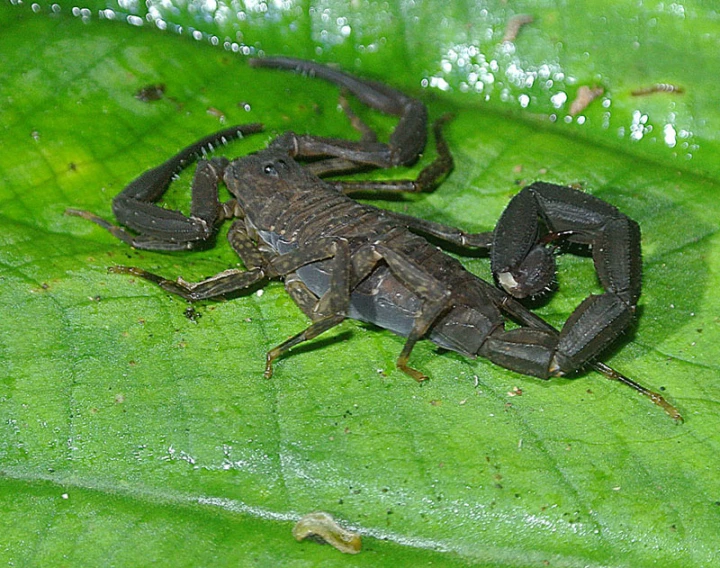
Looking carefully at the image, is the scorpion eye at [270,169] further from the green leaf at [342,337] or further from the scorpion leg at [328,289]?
the scorpion leg at [328,289]

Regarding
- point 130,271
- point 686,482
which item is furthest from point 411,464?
point 130,271

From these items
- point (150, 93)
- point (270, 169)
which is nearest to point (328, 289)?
point (270, 169)

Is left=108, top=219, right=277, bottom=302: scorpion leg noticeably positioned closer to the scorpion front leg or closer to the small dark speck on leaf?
the scorpion front leg

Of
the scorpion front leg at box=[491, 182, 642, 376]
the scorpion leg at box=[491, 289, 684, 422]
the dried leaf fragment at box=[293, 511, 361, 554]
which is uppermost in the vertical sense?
the scorpion front leg at box=[491, 182, 642, 376]

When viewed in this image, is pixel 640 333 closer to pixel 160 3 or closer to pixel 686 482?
pixel 686 482

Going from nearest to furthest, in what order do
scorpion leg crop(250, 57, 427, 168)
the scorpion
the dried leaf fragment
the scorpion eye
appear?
the dried leaf fragment
the scorpion
the scorpion eye
scorpion leg crop(250, 57, 427, 168)

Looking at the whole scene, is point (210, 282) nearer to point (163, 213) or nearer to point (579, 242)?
point (163, 213)

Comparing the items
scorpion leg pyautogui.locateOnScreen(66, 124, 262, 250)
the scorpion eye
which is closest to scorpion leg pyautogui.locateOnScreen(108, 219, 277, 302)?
scorpion leg pyautogui.locateOnScreen(66, 124, 262, 250)

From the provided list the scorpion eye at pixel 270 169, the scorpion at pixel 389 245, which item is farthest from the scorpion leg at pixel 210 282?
the scorpion eye at pixel 270 169
